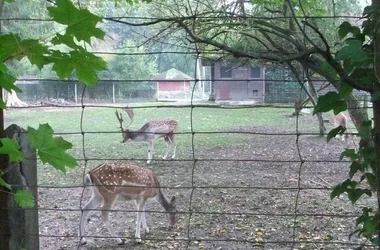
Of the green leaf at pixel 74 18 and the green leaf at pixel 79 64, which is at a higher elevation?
the green leaf at pixel 74 18

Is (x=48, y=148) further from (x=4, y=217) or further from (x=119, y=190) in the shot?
(x=119, y=190)

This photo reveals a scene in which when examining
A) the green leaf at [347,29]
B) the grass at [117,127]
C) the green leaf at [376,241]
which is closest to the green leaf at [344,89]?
the green leaf at [347,29]

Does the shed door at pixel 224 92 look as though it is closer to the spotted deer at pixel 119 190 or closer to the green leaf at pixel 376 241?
the spotted deer at pixel 119 190

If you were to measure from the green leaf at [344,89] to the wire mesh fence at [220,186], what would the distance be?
0.62ft

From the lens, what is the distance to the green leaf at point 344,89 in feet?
4.06

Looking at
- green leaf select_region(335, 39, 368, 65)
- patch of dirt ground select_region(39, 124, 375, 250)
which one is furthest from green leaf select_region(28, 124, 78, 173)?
patch of dirt ground select_region(39, 124, 375, 250)

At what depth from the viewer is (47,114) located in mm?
14367

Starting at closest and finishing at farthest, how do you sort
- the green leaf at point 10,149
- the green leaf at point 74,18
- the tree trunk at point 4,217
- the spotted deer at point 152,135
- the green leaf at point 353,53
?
the green leaf at point 74,18 → the green leaf at point 10,149 → the green leaf at point 353,53 → the tree trunk at point 4,217 → the spotted deer at point 152,135

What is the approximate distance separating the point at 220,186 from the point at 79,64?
3508mm

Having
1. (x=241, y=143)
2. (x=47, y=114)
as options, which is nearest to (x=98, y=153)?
(x=241, y=143)

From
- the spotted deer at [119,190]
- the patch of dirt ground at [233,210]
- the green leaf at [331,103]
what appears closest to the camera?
the green leaf at [331,103]

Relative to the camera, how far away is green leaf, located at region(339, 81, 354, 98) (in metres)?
1.24

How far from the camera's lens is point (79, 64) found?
918mm

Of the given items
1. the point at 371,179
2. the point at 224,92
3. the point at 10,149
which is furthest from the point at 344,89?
the point at 224,92
